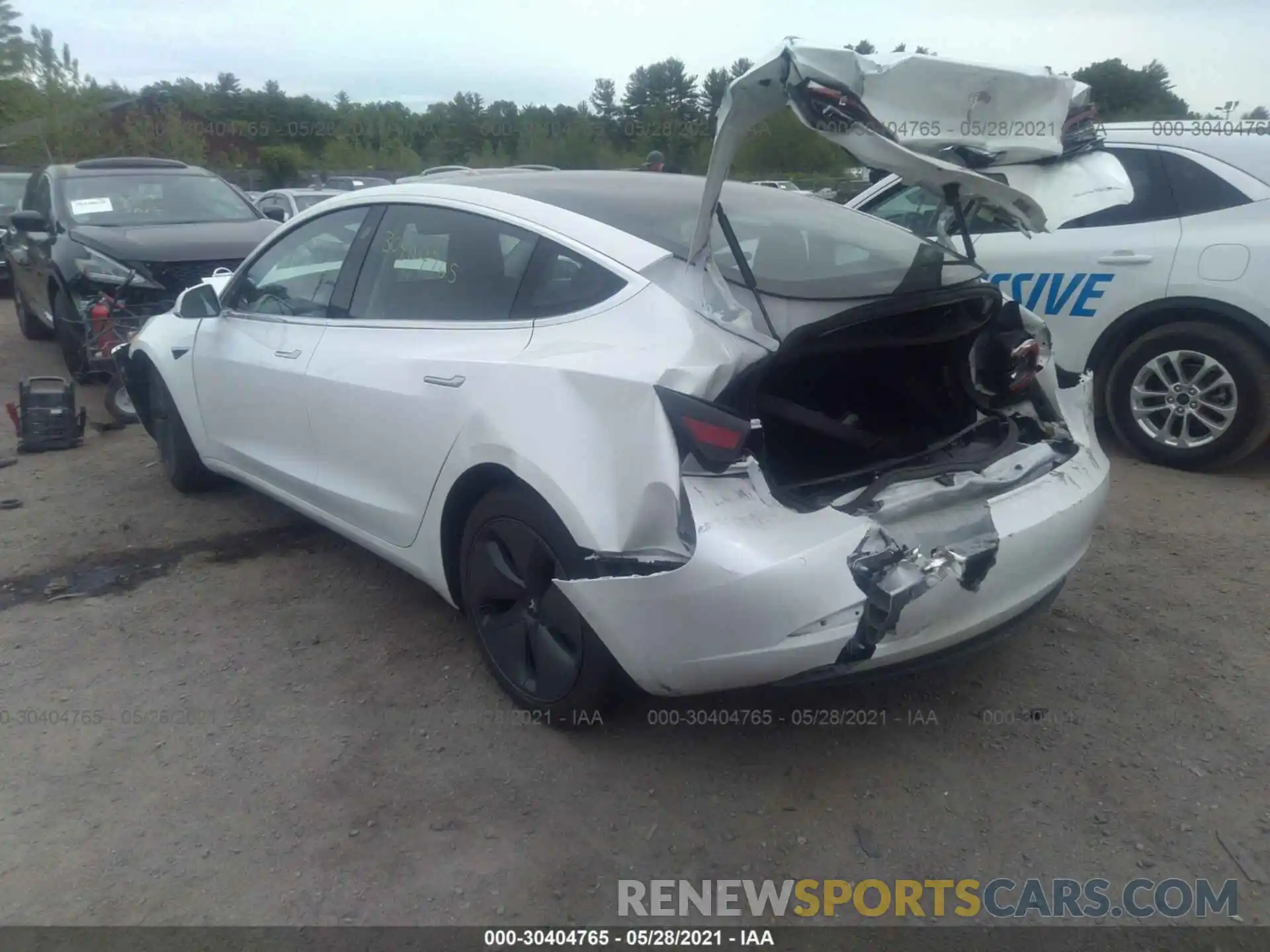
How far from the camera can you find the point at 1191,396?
5219 mm

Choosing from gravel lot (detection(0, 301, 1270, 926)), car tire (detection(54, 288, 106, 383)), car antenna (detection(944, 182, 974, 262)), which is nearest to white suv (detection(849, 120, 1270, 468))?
gravel lot (detection(0, 301, 1270, 926))

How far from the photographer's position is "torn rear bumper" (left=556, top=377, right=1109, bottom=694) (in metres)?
2.47

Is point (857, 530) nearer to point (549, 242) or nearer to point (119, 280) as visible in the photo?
point (549, 242)

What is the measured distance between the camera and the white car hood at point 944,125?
254 centimetres

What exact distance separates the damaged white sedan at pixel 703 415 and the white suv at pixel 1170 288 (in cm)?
193

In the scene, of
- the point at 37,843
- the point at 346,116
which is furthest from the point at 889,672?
the point at 346,116

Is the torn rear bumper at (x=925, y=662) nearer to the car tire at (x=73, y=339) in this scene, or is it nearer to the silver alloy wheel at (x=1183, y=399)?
the silver alloy wheel at (x=1183, y=399)

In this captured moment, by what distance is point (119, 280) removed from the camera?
7.16 metres

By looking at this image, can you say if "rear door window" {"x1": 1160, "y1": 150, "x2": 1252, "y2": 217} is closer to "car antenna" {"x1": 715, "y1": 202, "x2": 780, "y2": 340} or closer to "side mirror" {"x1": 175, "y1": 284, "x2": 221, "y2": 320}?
"car antenna" {"x1": 715, "y1": 202, "x2": 780, "y2": 340}

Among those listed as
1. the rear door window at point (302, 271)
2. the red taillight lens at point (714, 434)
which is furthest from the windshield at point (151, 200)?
the red taillight lens at point (714, 434)

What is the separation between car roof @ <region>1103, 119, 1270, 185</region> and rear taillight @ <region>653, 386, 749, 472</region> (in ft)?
12.5

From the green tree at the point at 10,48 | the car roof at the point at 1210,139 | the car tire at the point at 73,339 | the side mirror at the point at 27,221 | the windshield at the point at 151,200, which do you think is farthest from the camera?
the green tree at the point at 10,48

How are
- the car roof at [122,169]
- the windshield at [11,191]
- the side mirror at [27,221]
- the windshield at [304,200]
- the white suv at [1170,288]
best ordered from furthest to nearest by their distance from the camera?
1. the windshield at [304,200]
2. the windshield at [11,191]
3. the car roof at [122,169]
4. the side mirror at [27,221]
5. the white suv at [1170,288]
